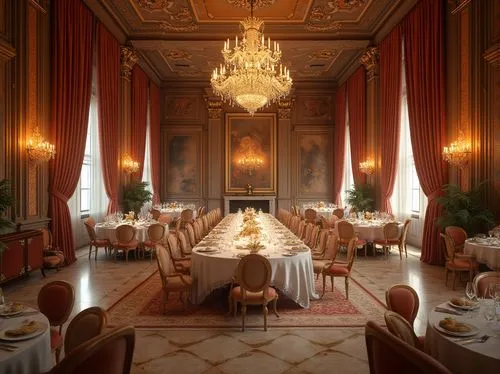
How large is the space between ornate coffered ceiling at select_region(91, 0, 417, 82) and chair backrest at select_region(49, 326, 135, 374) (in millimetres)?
9025

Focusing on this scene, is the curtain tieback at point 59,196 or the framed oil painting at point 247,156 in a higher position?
the framed oil painting at point 247,156

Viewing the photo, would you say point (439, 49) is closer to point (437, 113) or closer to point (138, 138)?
point (437, 113)

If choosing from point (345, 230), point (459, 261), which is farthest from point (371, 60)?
point (459, 261)

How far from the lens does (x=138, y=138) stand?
520 inches

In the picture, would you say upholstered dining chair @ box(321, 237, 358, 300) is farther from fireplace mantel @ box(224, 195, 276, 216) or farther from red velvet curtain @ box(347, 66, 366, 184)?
fireplace mantel @ box(224, 195, 276, 216)

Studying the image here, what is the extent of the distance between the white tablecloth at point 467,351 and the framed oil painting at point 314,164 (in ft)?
45.4

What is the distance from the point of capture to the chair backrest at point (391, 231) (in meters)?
8.85

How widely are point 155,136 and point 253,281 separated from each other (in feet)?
38.8

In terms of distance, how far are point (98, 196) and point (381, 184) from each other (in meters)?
7.62

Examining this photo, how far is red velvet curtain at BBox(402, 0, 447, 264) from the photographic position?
27.1 feet

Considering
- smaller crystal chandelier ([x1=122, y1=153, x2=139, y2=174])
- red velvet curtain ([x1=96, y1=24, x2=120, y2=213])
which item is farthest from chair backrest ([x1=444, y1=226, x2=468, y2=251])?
smaller crystal chandelier ([x1=122, y1=153, x2=139, y2=174])

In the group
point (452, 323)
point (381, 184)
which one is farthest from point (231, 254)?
point (381, 184)

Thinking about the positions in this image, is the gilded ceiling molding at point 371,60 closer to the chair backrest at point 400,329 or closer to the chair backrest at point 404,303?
the chair backrest at point 404,303

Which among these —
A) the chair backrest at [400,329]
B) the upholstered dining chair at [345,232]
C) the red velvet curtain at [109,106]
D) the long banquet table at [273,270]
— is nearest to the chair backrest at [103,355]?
the chair backrest at [400,329]
